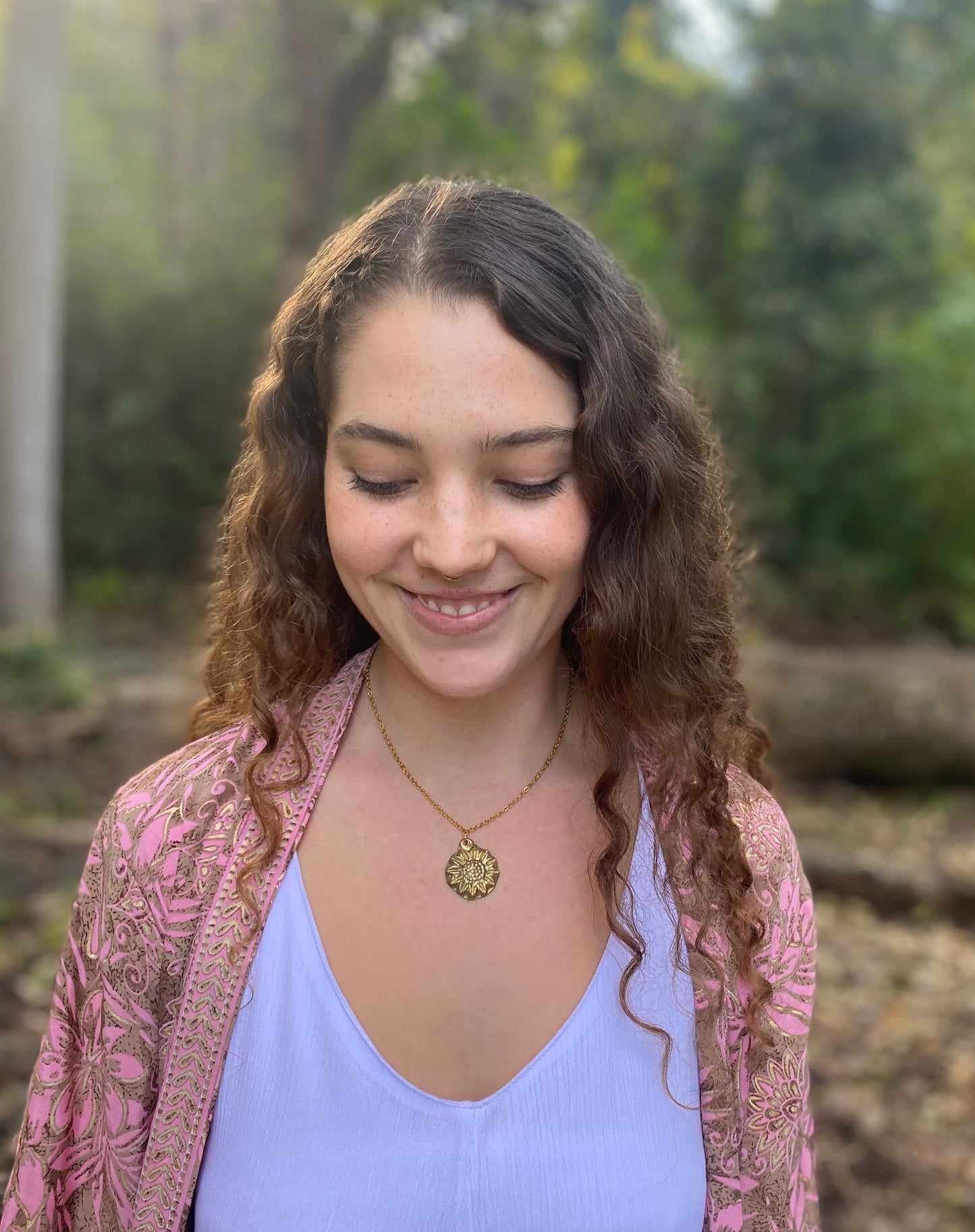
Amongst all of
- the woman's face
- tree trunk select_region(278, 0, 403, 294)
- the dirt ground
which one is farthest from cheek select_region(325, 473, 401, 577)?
tree trunk select_region(278, 0, 403, 294)

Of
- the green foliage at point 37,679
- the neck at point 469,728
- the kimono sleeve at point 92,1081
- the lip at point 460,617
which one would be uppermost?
the lip at point 460,617

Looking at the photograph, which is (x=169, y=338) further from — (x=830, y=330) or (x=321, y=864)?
(x=321, y=864)

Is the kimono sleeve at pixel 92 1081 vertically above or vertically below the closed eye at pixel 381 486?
below

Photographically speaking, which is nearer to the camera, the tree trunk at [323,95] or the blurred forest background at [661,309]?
the blurred forest background at [661,309]

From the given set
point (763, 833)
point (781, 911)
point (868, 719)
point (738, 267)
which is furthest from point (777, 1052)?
point (738, 267)

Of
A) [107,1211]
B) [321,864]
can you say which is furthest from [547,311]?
[107,1211]

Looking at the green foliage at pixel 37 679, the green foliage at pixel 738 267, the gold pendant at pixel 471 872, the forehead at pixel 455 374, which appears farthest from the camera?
the green foliage at pixel 738 267

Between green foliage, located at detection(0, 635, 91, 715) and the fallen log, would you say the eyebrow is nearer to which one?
green foliage, located at detection(0, 635, 91, 715)

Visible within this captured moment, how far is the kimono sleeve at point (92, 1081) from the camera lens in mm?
1567

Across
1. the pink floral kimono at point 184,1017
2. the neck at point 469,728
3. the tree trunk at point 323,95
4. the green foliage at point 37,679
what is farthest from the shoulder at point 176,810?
the tree trunk at point 323,95

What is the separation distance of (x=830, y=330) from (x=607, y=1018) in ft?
31.6

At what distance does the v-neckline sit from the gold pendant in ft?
0.61

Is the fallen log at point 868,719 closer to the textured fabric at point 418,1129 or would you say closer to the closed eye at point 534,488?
the textured fabric at point 418,1129

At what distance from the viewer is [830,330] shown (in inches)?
406
